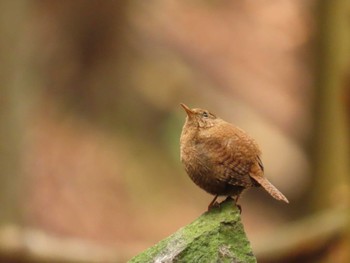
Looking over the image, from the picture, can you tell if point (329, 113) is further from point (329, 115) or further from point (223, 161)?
point (223, 161)

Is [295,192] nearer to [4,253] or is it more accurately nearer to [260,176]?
[4,253]

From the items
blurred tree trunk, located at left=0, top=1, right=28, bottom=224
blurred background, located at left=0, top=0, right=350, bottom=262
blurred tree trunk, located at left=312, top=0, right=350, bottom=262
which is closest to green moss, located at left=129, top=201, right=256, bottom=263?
blurred tree trunk, located at left=0, top=1, right=28, bottom=224

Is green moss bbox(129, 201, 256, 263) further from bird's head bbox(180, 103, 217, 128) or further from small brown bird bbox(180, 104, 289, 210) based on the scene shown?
bird's head bbox(180, 103, 217, 128)

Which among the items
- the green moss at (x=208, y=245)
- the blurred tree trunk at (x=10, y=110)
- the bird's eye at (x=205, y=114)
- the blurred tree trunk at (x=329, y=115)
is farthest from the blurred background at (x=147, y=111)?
the green moss at (x=208, y=245)

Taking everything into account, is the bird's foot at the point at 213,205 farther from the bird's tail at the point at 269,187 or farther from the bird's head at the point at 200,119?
the bird's head at the point at 200,119

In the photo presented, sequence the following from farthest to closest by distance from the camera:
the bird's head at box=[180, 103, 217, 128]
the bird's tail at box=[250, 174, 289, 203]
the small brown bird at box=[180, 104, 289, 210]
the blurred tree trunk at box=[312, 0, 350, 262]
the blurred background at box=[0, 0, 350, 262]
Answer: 1. the blurred background at box=[0, 0, 350, 262]
2. the blurred tree trunk at box=[312, 0, 350, 262]
3. the bird's head at box=[180, 103, 217, 128]
4. the small brown bird at box=[180, 104, 289, 210]
5. the bird's tail at box=[250, 174, 289, 203]

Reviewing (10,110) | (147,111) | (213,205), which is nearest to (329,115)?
(10,110)
